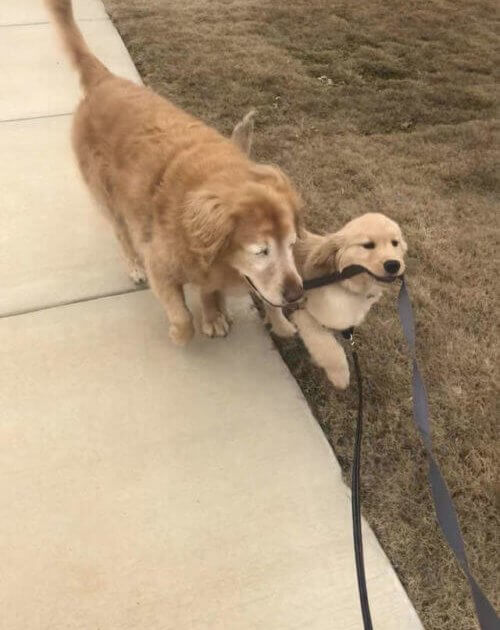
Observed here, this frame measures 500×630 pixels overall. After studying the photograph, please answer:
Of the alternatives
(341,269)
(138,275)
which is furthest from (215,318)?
(341,269)

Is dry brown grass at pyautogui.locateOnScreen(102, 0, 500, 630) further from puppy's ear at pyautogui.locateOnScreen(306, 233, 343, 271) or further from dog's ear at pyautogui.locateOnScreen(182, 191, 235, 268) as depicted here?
dog's ear at pyautogui.locateOnScreen(182, 191, 235, 268)

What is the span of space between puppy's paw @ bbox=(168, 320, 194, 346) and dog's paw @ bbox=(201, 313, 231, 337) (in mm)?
132

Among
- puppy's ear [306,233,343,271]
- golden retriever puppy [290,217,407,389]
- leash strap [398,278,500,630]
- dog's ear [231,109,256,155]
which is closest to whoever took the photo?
leash strap [398,278,500,630]

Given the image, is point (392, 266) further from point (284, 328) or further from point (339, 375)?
point (284, 328)

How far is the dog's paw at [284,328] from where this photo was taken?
8.61 feet

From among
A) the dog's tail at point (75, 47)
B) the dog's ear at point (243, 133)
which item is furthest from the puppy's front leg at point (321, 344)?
the dog's tail at point (75, 47)

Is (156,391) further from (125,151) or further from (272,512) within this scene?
(125,151)

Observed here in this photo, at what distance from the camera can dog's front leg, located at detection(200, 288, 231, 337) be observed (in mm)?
2609

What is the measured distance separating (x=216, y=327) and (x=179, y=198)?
0.74 m

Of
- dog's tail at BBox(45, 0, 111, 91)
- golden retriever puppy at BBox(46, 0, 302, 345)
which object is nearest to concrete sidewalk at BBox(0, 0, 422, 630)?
golden retriever puppy at BBox(46, 0, 302, 345)

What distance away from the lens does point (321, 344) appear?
2299 millimetres

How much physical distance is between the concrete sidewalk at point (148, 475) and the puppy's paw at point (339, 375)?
183mm

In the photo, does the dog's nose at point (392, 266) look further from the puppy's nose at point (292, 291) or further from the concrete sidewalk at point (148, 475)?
the concrete sidewalk at point (148, 475)

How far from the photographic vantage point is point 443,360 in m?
2.58
